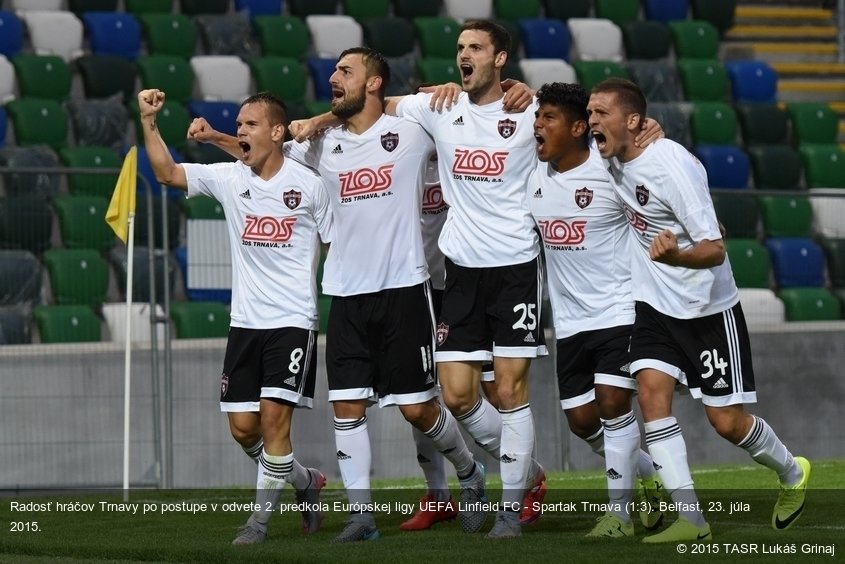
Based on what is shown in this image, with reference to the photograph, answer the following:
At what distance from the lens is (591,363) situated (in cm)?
850

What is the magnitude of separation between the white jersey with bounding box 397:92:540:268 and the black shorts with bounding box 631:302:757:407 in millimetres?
802

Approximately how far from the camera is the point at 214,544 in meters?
8.06

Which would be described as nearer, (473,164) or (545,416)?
(473,164)

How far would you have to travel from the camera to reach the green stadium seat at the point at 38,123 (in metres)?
15.2

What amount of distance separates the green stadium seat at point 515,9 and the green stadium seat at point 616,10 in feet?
2.92

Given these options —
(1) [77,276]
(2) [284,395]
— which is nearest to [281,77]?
(1) [77,276]

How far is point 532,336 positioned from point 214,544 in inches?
74.6

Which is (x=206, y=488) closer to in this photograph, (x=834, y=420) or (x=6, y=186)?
(x=6, y=186)

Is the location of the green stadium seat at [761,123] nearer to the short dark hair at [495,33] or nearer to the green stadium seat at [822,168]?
the green stadium seat at [822,168]

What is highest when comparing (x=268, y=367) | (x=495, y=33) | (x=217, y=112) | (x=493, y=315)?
(x=495, y=33)

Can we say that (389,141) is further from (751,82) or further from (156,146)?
(751,82)

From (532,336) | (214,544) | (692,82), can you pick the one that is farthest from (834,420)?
(214,544)

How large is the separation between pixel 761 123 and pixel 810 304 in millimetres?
4112

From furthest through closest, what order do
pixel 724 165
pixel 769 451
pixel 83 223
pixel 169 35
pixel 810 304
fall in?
pixel 724 165
pixel 169 35
pixel 810 304
pixel 83 223
pixel 769 451
